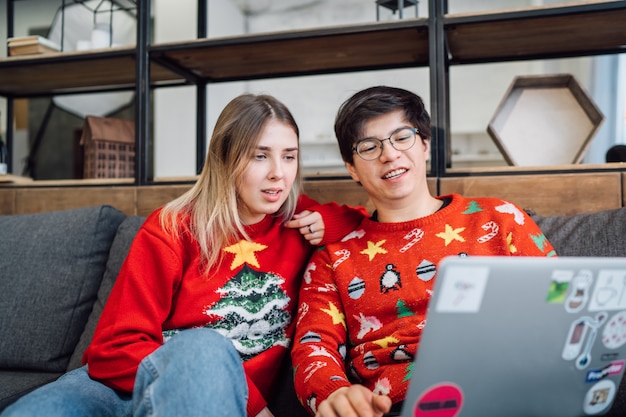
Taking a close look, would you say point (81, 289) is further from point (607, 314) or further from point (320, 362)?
point (607, 314)

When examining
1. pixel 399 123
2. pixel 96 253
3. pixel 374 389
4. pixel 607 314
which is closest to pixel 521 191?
pixel 399 123

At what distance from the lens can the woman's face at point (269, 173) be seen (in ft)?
4.24

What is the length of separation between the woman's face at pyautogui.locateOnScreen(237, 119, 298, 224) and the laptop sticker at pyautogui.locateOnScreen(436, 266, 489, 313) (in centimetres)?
73

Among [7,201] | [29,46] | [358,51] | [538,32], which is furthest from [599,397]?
[29,46]

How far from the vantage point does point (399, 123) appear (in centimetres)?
127

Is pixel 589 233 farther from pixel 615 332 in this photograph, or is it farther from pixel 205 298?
Answer: pixel 205 298

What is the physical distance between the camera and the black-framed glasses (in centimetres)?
125

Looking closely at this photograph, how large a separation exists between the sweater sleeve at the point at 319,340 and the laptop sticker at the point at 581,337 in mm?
403

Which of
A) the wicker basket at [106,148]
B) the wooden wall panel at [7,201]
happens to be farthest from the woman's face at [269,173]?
the wooden wall panel at [7,201]

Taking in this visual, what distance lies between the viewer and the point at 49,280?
61.5 inches

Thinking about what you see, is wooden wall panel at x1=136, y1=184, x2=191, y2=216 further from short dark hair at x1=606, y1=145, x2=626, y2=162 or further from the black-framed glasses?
short dark hair at x1=606, y1=145, x2=626, y2=162

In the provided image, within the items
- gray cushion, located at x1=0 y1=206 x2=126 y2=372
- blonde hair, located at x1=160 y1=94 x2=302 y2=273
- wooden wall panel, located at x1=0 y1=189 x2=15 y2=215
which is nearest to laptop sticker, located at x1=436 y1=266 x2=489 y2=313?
blonde hair, located at x1=160 y1=94 x2=302 y2=273

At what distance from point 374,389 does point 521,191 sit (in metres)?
0.72

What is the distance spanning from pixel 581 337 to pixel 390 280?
0.53 meters
